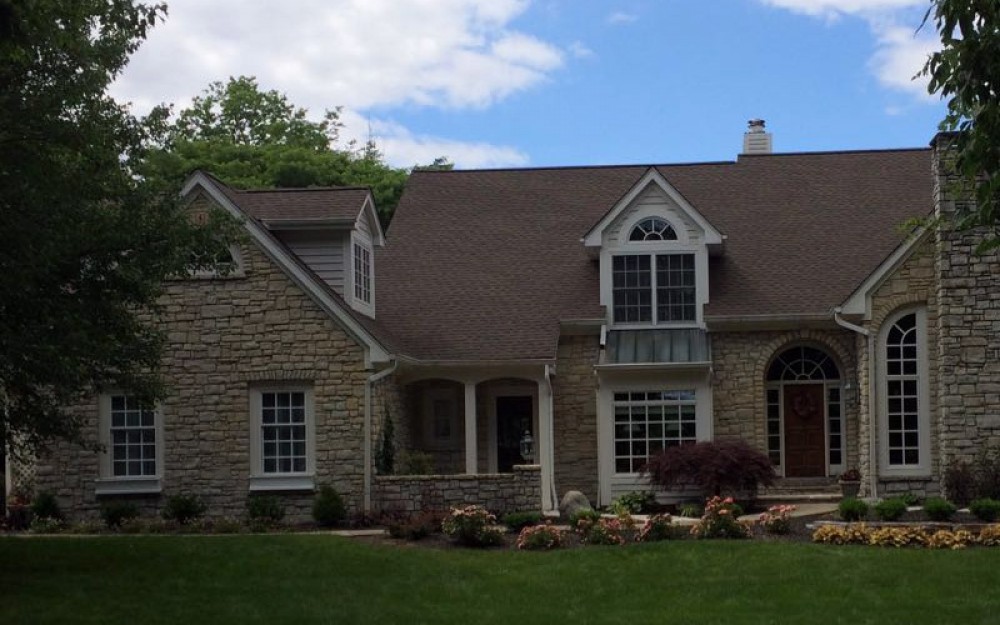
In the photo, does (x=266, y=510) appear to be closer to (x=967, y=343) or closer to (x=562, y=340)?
(x=562, y=340)

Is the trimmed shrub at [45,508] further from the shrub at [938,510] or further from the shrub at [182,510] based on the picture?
the shrub at [938,510]

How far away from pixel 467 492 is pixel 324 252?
15.9ft

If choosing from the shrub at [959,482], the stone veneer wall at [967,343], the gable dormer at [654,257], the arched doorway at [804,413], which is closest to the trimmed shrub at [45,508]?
the gable dormer at [654,257]

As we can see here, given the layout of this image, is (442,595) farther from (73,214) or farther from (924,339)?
(924,339)

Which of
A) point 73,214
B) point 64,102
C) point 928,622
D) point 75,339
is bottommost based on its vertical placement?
point 928,622

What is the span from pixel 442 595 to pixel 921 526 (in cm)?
680

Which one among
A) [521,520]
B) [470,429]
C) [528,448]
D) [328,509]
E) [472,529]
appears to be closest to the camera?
[472,529]

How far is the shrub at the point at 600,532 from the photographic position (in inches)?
701

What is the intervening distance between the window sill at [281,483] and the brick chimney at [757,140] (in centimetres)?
1460

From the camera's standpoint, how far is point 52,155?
1498cm

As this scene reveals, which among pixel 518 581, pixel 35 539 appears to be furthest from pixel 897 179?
pixel 35 539

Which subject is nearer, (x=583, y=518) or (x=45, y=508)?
(x=583, y=518)

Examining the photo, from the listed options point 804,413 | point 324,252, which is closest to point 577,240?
point 804,413

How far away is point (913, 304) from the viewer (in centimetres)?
2256
